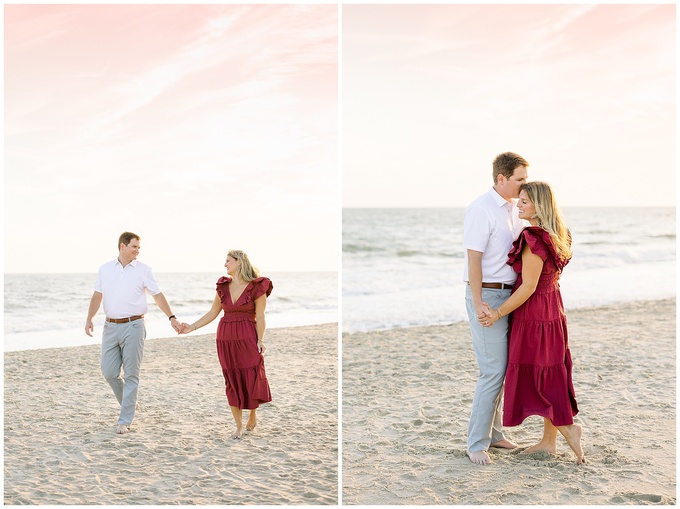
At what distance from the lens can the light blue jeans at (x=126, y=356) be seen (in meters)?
5.08

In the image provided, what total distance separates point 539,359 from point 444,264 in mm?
16481

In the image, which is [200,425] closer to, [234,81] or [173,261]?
[234,81]

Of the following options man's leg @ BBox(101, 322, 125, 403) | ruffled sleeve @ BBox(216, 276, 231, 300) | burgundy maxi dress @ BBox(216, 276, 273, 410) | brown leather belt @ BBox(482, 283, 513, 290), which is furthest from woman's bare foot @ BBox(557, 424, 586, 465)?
man's leg @ BBox(101, 322, 125, 403)

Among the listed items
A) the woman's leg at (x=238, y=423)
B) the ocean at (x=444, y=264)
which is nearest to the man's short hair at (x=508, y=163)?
the woman's leg at (x=238, y=423)

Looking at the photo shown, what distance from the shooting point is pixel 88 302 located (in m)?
18.3

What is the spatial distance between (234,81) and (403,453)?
6415 millimetres

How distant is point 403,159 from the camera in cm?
2134

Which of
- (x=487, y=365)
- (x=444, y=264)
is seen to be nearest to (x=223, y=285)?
(x=487, y=365)

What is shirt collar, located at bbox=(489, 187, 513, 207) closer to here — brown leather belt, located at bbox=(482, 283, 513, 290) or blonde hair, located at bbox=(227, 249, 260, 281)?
brown leather belt, located at bbox=(482, 283, 513, 290)

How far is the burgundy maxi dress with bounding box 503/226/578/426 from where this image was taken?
362cm

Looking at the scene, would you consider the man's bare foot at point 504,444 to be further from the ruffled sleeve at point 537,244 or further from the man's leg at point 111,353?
the man's leg at point 111,353

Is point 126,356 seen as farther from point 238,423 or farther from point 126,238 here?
point 238,423

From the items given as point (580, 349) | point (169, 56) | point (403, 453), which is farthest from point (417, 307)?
point (403, 453)

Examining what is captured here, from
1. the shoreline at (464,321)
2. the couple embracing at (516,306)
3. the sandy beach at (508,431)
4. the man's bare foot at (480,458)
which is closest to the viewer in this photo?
the sandy beach at (508,431)
